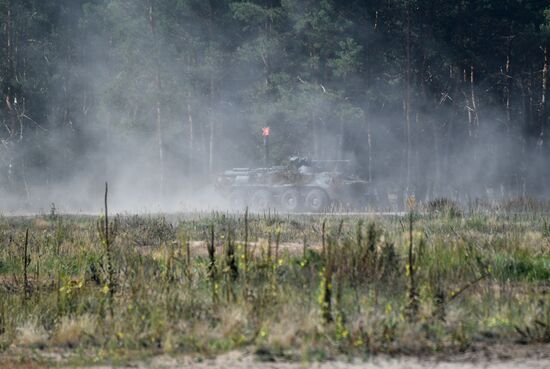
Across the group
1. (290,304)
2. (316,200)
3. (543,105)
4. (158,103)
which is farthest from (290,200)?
(290,304)

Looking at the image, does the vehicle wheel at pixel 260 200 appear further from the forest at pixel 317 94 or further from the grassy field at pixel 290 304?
the grassy field at pixel 290 304

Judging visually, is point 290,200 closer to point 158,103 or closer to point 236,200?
point 236,200

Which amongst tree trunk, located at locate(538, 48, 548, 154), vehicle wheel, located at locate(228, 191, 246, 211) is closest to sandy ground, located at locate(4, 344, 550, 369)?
vehicle wheel, located at locate(228, 191, 246, 211)

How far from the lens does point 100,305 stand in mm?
10086

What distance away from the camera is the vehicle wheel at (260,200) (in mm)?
33094

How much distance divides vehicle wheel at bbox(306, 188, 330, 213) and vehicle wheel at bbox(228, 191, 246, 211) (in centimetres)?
319

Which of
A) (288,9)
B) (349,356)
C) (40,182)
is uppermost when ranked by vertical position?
(288,9)

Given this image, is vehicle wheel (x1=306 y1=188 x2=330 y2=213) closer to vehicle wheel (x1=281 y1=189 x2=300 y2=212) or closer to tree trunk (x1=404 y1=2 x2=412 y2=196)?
vehicle wheel (x1=281 y1=189 x2=300 y2=212)

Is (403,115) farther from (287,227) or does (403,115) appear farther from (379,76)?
(287,227)

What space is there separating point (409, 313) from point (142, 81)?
132 ft

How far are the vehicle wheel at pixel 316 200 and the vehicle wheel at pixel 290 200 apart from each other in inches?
17.0

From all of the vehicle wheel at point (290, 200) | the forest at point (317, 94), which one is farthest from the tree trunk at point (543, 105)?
the vehicle wheel at point (290, 200)

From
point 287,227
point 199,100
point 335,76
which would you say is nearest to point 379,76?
point 335,76

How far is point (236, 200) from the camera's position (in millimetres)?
34656
